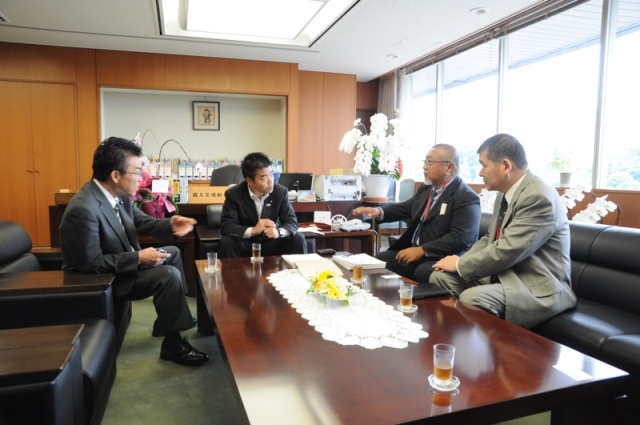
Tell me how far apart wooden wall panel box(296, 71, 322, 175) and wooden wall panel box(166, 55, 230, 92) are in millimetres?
1331

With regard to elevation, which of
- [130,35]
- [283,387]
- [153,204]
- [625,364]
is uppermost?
[130,35]

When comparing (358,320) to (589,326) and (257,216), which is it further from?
(257,216)

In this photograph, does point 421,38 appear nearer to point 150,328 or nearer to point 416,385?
point 150,328

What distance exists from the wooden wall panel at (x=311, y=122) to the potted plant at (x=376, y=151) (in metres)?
2.85

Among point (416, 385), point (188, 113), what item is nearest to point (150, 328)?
point (416, 385)

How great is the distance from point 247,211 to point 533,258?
1.96 m

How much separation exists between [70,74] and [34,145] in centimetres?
107

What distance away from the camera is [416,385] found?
1039 mm

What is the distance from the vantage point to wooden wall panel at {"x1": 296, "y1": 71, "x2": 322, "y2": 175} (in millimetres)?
6938

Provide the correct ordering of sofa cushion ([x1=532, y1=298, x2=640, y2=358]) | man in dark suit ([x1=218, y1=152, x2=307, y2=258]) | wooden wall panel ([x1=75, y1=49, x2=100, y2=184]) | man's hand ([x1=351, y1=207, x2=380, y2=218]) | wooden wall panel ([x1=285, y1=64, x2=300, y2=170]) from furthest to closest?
wooden wall panel ([x1=285, y1=64, x2=300, y2=170]) → wooden wall panel ([x1=75, y1=49, x2=100, y2=184]) → man's hand ([x1=351, y1=207, x2=380, y2=218]) → man in dark suit ([x1=218, y1=152, x2=307, y2=258]) → sofa cushion ([x1=532, y1=298, x2=640, y2=358])

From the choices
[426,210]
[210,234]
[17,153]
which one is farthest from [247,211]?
[17,153]

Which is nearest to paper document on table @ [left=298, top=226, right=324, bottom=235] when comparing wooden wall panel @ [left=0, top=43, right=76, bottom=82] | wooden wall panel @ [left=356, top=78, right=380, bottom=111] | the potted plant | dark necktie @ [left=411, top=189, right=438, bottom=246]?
dark necktie @ [left=411, top=189, right=438, bottom=246]

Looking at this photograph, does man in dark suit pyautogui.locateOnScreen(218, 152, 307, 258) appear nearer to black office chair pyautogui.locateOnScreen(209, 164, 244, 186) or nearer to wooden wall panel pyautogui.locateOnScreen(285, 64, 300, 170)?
black office chair pyautogui.locateOnScreen(209, 164, 244, 186)

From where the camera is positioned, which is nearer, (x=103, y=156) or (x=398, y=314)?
(x=398, y=314)
